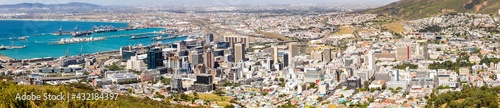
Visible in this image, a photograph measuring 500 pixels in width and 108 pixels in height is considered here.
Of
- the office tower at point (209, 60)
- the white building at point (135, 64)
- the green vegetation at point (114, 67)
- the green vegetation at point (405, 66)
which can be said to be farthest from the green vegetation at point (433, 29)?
the green vegetation at point (114, 67)

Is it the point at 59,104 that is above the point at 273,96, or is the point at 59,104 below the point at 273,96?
above

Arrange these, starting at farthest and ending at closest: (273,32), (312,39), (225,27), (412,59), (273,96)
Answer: (225,27) < (273,32) < (312,39) < (412,59) < (273,96)

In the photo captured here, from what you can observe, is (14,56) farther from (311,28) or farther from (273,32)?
(311,28)

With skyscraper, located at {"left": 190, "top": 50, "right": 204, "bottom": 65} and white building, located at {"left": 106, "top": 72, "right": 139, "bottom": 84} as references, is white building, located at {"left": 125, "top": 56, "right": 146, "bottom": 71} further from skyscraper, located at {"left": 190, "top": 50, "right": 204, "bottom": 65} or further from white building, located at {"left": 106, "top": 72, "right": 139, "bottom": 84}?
white building, located at {"left": 106, "top": 72, "right": 139, "bottom": 84}

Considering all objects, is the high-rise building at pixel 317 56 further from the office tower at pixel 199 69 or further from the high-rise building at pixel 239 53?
the office tower at pixel 199 69

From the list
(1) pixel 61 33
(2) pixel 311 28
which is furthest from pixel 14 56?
(2) pixel 311 28

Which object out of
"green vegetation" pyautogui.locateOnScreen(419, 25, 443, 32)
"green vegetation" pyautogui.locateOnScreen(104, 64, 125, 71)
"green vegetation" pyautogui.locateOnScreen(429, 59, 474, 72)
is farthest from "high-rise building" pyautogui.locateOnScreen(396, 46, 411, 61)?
"green vegetation" pyautogui.locateOnScreen(419, 25, 443, 32)

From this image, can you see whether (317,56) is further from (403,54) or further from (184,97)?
(184,97)
